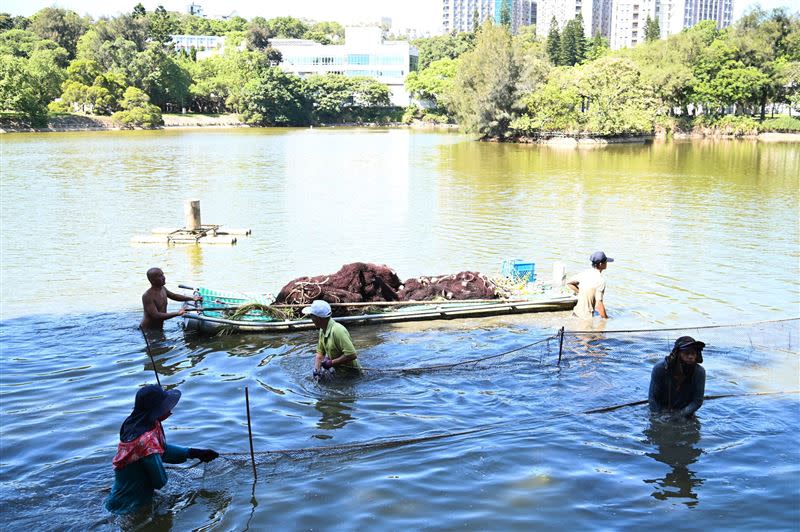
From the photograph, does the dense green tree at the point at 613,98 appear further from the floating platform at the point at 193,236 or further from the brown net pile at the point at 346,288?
the brown net pile at the point at 346,288

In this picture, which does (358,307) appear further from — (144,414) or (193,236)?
(193,236)

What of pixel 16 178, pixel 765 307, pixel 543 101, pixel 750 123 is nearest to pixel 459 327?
pixel 765 307

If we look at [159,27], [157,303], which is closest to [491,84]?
[157,303]

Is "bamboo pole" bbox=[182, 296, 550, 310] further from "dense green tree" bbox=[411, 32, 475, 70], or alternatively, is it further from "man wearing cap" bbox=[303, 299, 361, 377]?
"dense green tree" bbox=[411, 32, 475, 70]

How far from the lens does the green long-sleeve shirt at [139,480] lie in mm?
5469

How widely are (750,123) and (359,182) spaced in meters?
49.7

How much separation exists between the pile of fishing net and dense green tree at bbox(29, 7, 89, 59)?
4302 inches

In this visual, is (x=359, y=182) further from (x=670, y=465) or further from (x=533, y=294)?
(x=670, y=465)

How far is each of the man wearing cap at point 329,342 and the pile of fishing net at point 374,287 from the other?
111 inches

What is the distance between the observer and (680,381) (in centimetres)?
712

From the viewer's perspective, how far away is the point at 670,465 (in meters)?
7.00

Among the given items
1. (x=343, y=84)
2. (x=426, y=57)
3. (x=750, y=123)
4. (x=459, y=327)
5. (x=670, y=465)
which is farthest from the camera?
(x=426, y=57)

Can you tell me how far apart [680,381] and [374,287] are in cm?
605

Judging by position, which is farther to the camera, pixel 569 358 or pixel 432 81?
pixel 432 81
